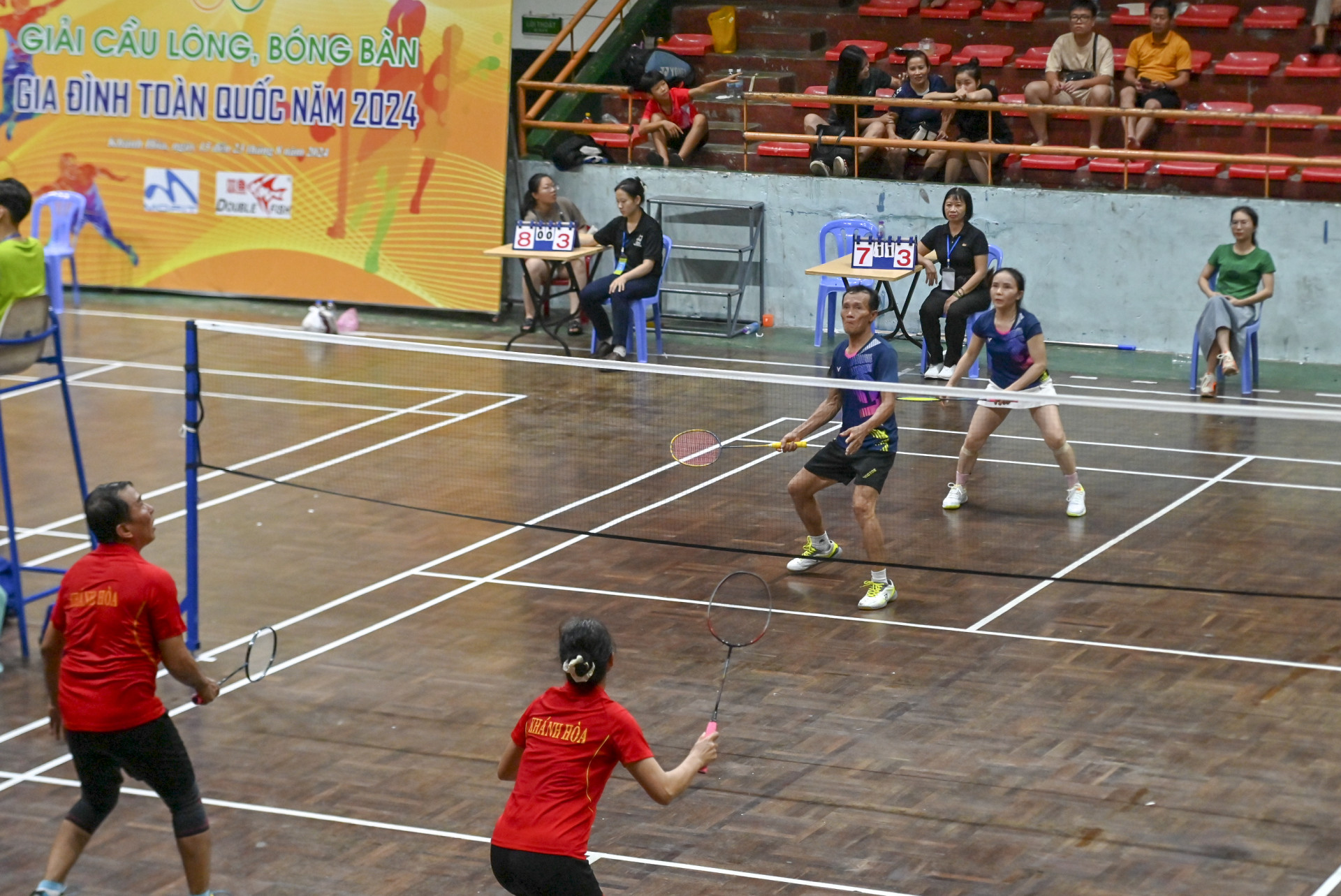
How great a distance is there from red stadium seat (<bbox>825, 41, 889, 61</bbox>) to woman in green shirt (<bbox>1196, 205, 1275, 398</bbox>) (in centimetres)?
641

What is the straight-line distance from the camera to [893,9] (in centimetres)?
2209

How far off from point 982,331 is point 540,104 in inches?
378

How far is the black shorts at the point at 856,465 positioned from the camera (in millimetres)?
10672

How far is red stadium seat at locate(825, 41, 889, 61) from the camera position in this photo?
21.7 meters

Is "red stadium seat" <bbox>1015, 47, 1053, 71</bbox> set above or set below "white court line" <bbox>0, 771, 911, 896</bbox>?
above

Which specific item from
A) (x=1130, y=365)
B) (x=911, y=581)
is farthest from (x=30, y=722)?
(x=1130, y=365)

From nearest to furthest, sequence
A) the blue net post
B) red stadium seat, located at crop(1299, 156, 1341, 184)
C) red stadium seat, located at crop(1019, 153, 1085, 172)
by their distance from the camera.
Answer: the blue net post, red stadium seat, located at crop(1299, 156, 1341, 184), red stadium seat, located at crop(1019, 153, 1085, 172)

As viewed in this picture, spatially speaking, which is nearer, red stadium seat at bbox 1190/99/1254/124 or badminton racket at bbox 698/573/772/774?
badminton racket at bbox 698/573/772/774

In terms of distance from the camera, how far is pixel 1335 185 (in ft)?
60.1

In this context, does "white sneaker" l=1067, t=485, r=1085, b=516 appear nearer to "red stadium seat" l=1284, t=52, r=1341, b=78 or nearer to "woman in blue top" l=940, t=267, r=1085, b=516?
"woman in blue top" l=940, t=267, r=1085, b=516

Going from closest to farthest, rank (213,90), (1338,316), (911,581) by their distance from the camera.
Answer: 1. (911,581)
2. (1338,316)
3. (213,90)

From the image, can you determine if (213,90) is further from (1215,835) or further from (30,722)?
(1215,835)

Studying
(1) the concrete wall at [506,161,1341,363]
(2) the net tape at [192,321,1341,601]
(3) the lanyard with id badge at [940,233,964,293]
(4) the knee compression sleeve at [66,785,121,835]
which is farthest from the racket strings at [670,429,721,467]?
(1) the concrete wall at [506,161,1341,363]

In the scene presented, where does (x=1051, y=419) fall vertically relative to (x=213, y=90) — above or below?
below
